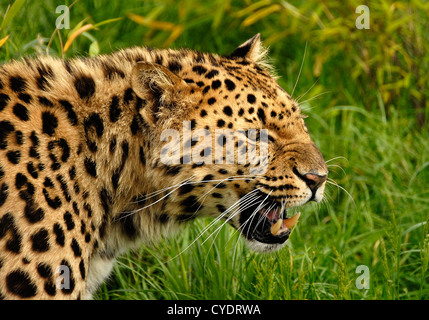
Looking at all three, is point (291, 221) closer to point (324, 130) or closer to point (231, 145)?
point (231, 145)

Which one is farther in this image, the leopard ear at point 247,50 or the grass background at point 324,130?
the grass background at point 324,130

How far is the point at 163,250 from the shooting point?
20.5 ft

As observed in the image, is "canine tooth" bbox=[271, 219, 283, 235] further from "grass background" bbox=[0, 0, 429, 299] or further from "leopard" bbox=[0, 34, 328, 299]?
"grass background" bbox=[0, 0, 429, 299]

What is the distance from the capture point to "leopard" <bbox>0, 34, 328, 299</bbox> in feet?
14.2

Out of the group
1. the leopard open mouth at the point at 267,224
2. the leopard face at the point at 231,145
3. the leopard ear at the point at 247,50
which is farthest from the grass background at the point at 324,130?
the leopard ear at the point at 247,50

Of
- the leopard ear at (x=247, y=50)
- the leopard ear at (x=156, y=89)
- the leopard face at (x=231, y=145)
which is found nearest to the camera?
the leopard ear at (x=156, y=89)

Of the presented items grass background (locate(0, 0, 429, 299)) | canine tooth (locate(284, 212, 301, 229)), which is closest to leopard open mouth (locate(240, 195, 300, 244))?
canine tooth (locate(284, 212, 301, 229))

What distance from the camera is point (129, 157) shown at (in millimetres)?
4762

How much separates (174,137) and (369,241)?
2741 millimetres

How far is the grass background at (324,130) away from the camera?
584cm

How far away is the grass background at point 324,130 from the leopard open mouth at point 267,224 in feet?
0.61

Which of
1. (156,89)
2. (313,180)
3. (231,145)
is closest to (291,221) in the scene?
(313,180)

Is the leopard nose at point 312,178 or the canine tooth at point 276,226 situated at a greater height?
the leopard nose at point 312,178

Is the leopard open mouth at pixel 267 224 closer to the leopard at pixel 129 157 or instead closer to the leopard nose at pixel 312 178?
the leopard at pixel 129 157
